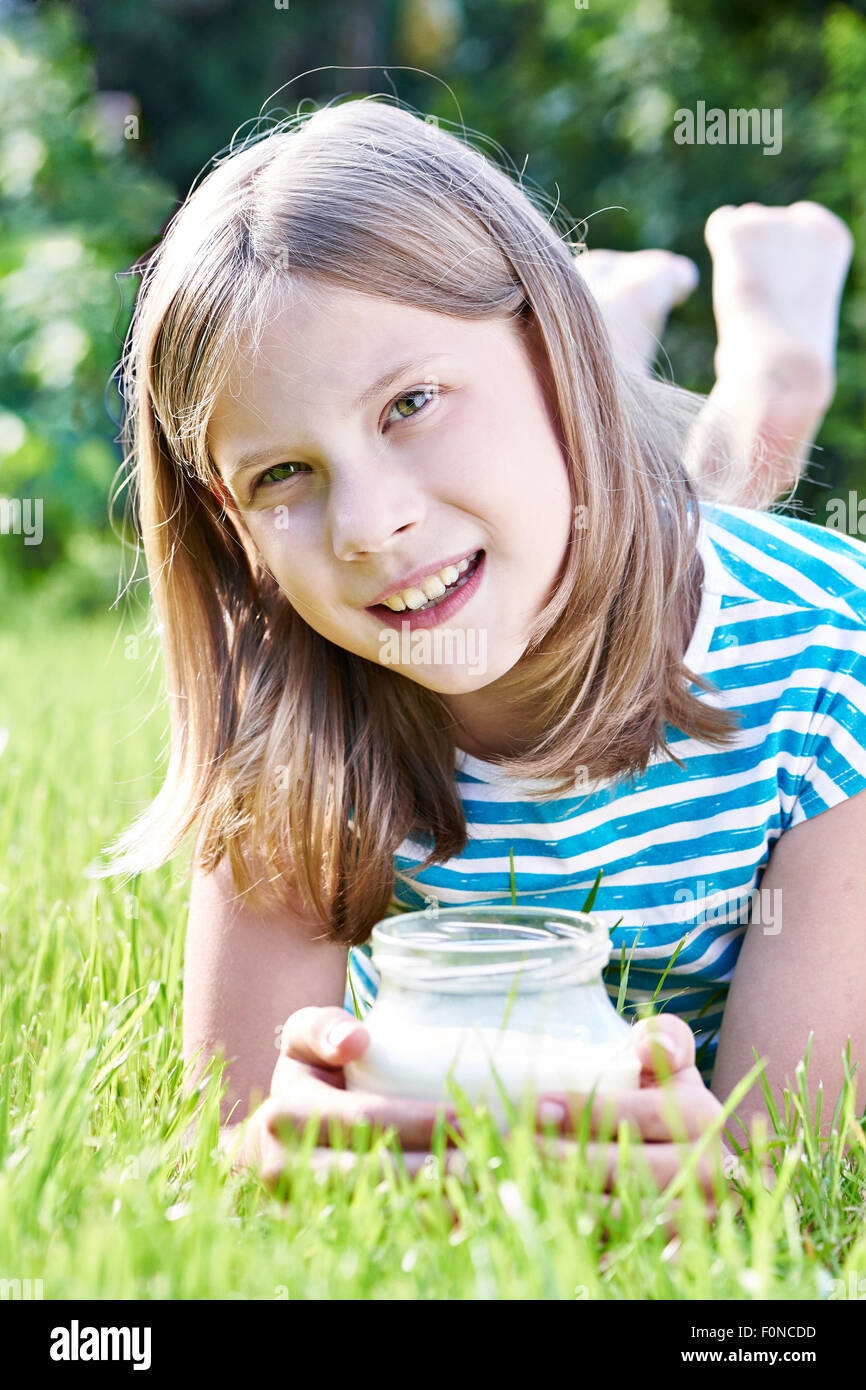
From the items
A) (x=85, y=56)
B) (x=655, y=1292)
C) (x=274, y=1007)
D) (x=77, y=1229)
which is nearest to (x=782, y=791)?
(x=274, y=1007)

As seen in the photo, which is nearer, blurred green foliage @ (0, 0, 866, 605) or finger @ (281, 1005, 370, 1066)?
finger @ (281, 1005, 370, 1066)

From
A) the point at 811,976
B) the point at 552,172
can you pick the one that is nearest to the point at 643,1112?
the point at 811,976

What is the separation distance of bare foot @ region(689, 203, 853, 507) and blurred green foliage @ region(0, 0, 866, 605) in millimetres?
2252

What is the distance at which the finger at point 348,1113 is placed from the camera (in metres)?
0.97

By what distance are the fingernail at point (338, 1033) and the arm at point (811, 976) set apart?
0.50 meters

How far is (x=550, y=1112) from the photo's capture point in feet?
3.11

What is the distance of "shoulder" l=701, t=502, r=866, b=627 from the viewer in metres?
1.53

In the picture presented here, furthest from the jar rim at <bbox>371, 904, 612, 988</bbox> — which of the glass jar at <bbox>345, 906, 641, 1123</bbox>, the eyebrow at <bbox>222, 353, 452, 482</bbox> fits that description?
the eyebrow at <bbox>222, 353, 452, 482</bbox>

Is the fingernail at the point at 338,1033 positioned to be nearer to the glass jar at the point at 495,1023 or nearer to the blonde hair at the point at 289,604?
the glass jar at the point at 495,1023

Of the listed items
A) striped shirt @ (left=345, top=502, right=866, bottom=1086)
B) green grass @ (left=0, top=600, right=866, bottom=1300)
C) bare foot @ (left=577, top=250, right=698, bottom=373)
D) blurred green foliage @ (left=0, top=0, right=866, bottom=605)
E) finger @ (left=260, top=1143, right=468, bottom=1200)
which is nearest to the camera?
green grass @ (left=0, top=600, right=866, bottom=1300)

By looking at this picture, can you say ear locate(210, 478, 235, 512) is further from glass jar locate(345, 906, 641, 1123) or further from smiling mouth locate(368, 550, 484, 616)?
glass jar locate(345, 906, 641, 1123)

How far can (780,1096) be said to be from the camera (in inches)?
54.4

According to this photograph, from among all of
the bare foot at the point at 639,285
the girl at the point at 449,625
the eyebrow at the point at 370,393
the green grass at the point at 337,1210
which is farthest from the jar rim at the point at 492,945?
the bare foot at the point at 639,285

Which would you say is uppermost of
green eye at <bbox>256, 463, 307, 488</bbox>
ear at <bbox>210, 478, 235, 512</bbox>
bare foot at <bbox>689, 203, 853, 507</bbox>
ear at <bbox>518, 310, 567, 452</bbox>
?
bare foot at <bbox>689, 203, 853, 507</bbox>
